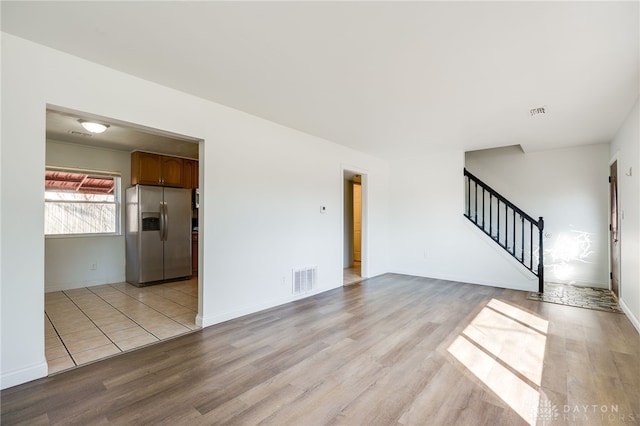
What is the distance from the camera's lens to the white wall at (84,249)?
501 centimetres

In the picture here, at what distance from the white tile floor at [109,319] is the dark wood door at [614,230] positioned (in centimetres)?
604

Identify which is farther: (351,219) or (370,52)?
(351,219)

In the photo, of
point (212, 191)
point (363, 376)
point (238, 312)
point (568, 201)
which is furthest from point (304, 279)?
point (568, 201)

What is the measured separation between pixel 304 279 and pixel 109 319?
2540 mm

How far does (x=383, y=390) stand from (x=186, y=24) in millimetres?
2944

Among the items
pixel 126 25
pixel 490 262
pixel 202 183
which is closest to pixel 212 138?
pixel 202 183

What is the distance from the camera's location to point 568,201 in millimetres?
5520

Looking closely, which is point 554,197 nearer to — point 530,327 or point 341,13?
point 530,327

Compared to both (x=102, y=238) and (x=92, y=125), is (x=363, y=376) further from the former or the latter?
(x=102, y=238)

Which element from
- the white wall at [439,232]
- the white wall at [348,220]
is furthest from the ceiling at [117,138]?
the white wall at [439,232]

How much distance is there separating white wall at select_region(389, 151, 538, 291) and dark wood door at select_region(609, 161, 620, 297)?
1086 mm

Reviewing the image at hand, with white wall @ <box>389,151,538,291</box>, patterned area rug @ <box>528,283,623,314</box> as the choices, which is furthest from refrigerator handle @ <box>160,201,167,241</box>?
patterned area rug @ <box>528,283,623,314</box>

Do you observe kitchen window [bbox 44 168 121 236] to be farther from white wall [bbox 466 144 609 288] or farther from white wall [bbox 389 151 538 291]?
white wall [bbox 466 144 609 288]

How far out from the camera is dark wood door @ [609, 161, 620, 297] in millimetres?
4434
